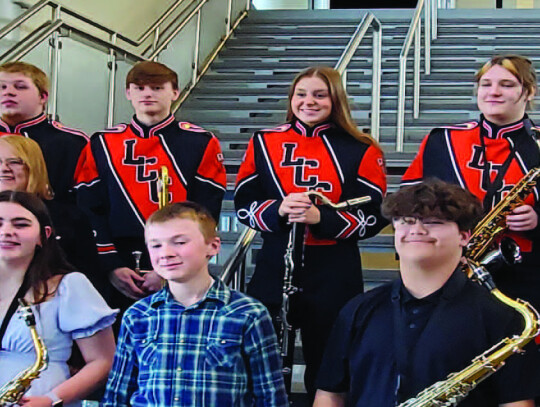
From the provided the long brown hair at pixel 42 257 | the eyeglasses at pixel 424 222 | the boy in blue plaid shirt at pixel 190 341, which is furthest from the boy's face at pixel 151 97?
the eyeglasses at pixel 424 222

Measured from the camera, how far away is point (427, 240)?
2.60 meters

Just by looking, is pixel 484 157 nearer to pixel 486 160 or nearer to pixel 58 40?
pixel 486 160

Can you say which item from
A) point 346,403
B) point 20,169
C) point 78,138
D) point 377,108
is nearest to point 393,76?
point 377,108

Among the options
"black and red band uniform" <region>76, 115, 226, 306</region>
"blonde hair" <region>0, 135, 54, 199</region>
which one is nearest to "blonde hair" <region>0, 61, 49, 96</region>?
"black and red band uniform" <region>76, 115, 226, 306</region>

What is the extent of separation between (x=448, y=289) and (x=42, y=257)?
49.1 inches

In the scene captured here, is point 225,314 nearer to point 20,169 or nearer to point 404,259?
point 404,259

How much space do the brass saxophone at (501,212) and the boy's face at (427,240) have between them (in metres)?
0.78

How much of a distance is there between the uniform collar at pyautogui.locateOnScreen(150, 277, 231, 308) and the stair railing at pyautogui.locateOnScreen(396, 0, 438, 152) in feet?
12.4

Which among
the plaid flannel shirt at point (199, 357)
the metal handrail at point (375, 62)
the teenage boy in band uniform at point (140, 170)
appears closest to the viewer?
the plaid flannel shirt at point (199, 357)

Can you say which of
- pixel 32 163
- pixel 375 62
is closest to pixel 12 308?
pixel 32 163

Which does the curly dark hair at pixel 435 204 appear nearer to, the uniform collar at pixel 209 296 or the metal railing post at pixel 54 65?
the uniform collar at pixel 209 296

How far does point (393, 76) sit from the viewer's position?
28.2 ft

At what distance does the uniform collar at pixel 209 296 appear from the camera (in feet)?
9.18

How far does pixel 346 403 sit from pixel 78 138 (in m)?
1.86
